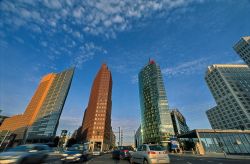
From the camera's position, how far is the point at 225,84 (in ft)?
326

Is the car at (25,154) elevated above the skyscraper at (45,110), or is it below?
below

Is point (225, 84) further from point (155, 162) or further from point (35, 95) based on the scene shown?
point (35, 95)

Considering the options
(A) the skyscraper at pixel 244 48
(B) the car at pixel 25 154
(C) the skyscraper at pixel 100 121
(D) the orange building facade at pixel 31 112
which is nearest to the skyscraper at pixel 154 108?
(C) the skyscraper at pixel 100 121

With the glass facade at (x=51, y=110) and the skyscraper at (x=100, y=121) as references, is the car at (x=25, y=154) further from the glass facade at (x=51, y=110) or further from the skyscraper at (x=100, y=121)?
the glass facade at (x=51, y=110)

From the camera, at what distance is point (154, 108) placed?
9975 centimetres

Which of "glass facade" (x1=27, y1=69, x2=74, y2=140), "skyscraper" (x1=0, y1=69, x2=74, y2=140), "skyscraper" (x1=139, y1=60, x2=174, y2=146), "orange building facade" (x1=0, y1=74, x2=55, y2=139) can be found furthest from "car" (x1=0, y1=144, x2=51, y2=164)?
"orange building facade" (x1=0, y1=74, x2=55, y2=139)

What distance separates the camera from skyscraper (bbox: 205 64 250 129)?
8669cm

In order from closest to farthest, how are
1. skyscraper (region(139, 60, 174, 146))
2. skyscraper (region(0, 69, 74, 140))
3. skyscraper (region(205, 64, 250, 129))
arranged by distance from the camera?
skyscraper (region(205, 64, 250, 129)), skyscraper (region(139, 60, 174, 146)), skyscraper (region(0, 69, 74, 140))

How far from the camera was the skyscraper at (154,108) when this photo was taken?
87.4m

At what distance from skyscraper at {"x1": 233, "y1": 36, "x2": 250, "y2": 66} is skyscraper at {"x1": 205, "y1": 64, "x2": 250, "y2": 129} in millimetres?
12028

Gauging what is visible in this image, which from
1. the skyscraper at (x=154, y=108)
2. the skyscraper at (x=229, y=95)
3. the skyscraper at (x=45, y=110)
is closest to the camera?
the skyscraper at (x=229, y=95)

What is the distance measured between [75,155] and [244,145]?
141 feet

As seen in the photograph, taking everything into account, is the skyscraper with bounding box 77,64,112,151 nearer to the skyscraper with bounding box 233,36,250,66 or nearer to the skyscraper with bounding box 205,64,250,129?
the skyscraper with bounding box 205,64,250,129

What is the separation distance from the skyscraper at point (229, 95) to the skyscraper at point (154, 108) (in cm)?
4150
